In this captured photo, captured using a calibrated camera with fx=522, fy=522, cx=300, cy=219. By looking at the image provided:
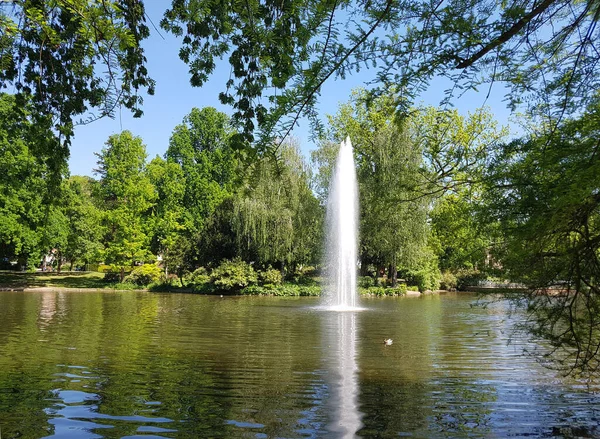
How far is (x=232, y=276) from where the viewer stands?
31.5 metres

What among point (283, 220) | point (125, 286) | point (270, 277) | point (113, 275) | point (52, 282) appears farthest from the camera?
point (113, 275)

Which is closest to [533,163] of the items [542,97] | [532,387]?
[542,97]

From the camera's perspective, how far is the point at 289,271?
35.8 metres

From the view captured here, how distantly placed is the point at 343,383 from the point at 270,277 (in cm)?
2479

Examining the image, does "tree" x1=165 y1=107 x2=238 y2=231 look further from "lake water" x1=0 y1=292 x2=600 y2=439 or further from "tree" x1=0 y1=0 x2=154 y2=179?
"tree" x1=0 y1=0 x2=154 y2=179

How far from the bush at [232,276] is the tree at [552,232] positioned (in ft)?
90.3

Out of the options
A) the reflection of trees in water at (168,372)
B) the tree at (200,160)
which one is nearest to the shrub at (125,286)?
the tree at (200,160)

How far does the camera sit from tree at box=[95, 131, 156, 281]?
3706cm

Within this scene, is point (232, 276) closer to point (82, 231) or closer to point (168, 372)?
point (82, 231)

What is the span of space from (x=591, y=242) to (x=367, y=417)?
9.80 feet

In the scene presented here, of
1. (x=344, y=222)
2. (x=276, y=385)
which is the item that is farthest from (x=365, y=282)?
(x=276, y=385)

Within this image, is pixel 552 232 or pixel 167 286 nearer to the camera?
pixel 552 232

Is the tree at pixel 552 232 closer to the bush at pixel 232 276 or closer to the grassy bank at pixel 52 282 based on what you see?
the bush at pixel 232 276

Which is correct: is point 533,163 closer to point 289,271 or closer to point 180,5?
point 180,5
